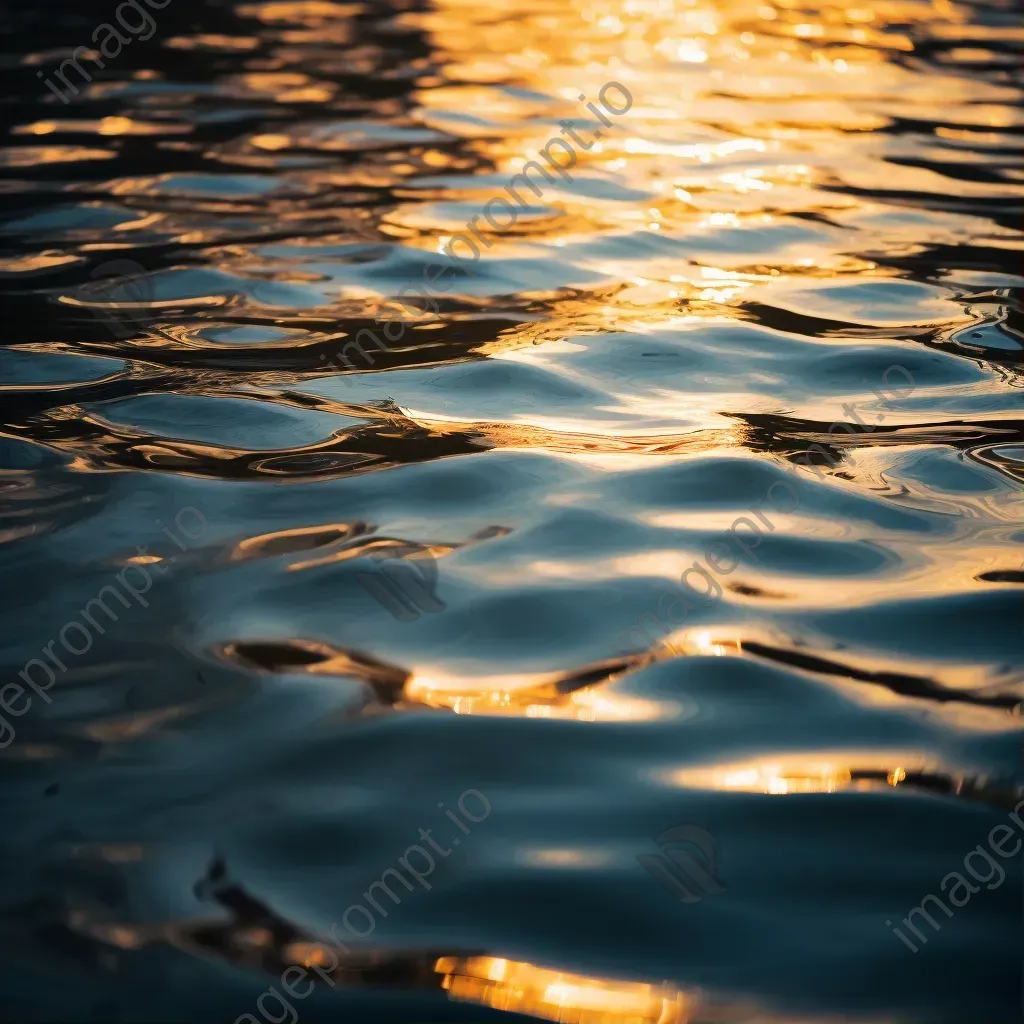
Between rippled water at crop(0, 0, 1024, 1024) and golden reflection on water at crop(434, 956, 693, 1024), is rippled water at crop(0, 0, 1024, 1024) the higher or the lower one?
the higher one

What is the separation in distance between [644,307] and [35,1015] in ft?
9.00

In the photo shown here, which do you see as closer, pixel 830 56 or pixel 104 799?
pixel 104 799

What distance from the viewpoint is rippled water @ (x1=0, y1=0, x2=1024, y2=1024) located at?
1395mm

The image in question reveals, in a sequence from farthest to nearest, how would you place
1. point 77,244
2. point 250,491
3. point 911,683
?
point 77,244
point 250,491
point 911,683

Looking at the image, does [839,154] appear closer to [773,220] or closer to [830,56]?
[773,220]

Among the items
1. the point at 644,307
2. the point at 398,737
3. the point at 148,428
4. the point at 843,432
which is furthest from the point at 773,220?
the point at 398,737

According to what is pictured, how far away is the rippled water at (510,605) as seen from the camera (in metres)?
1.39

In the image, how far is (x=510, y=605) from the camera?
2.02m

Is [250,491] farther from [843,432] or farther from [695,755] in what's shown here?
[843,432]

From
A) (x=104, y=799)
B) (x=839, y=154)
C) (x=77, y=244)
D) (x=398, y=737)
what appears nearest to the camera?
(x=104, y=799)

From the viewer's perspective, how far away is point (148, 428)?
267cm

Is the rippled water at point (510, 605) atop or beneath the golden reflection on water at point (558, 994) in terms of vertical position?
atop

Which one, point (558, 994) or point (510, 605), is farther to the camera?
point (510, 605)

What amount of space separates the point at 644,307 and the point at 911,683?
198 cm
